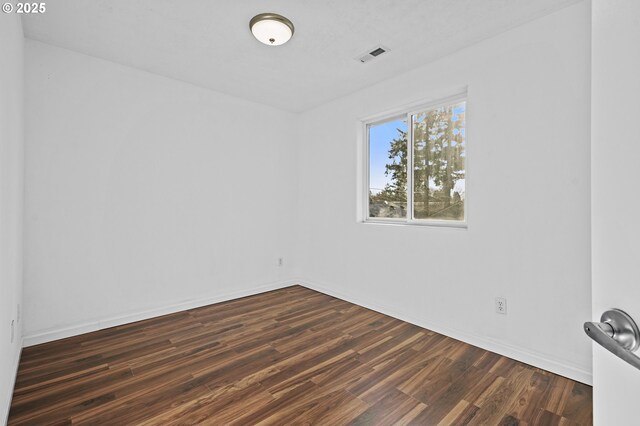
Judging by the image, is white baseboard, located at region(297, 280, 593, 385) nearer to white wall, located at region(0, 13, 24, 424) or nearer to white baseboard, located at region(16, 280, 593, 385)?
white baseboard, located at region(16, 280, 593, 385)

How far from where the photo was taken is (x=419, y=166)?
321cm

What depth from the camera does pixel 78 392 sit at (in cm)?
192

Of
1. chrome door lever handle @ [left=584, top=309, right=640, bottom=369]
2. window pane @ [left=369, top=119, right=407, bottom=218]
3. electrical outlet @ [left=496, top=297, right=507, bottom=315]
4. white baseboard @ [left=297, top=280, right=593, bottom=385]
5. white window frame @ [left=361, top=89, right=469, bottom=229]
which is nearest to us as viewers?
chrome door lever handle @ [left=584, top=309, right=640, bottom=369]

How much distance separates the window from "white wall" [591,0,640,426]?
2.36m

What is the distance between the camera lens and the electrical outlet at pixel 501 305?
2.42 m

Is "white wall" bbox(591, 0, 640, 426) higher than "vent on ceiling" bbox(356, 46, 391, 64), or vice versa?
"vent on ceiling" bbox(356, 46, 391, 64)

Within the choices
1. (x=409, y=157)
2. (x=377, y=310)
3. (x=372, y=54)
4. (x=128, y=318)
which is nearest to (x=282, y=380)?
(x=377, y=310)

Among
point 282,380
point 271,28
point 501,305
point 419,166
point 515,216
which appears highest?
point 271,28

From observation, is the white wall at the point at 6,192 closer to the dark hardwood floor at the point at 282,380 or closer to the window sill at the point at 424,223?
the dark hardwood floor at the point at 282,380

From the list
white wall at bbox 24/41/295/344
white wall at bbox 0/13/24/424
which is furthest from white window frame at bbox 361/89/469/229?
white wall at bbox 0/13/24/424

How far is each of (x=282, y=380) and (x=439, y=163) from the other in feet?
7.79

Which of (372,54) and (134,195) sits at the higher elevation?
(372,54)

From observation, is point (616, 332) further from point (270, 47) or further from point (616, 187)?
point (270, 47)

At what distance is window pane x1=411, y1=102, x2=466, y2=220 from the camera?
9.38 ft
